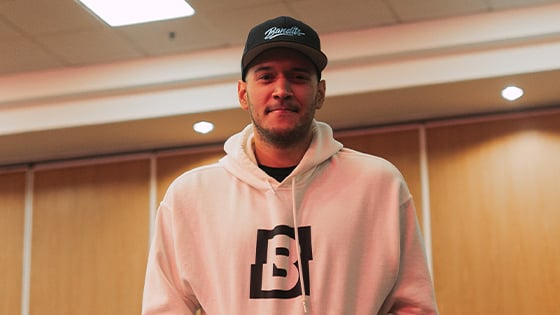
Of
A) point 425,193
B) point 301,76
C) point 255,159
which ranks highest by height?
point 425,193

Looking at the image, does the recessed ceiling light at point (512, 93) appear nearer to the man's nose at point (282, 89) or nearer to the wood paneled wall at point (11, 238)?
the wood paneled wall at point (11, 238)

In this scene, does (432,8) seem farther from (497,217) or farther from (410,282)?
(410,282)

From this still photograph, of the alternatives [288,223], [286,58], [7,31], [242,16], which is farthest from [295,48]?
[7,31]

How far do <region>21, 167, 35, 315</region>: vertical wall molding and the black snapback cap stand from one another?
5723 millimetres

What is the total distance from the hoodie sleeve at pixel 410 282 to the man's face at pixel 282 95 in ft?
0.88

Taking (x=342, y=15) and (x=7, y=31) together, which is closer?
(x=342, y=15)

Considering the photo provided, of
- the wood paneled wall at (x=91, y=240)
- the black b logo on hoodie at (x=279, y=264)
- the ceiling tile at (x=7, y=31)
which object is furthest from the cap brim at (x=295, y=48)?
the wood paneled wall at (x=91, y=240)

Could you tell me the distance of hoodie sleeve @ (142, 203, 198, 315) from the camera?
196 cm

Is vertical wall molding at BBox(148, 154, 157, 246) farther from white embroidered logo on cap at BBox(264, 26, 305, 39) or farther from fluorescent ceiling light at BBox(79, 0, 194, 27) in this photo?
white embroidered logo on cap at BBox(264, 26, 305, 39)

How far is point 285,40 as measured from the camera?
1.90 m

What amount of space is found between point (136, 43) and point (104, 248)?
1.81 meters

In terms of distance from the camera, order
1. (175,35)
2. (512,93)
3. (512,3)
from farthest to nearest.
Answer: (512,93) < (175,35) < (512,3)

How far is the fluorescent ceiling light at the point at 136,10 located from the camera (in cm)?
Answer: 541

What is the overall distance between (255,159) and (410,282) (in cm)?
40
